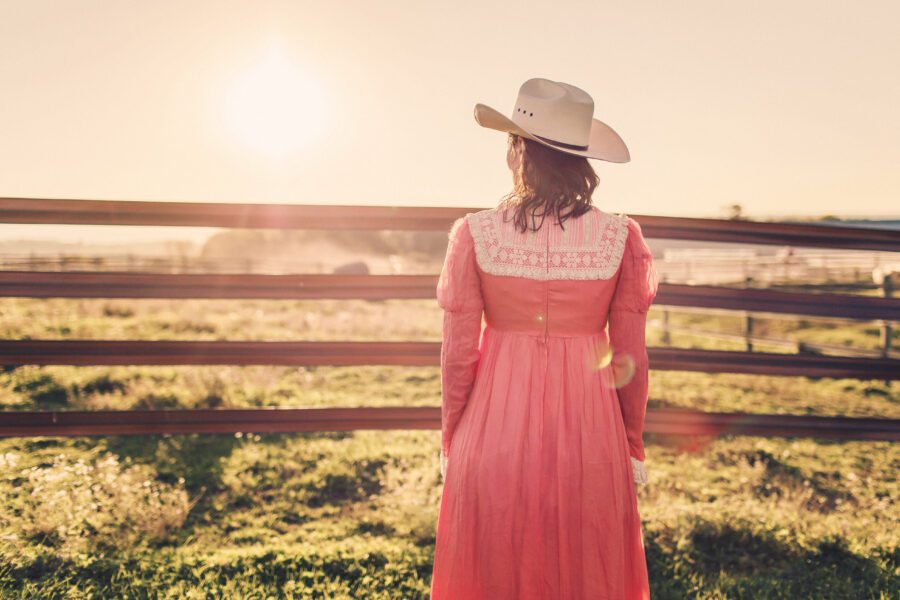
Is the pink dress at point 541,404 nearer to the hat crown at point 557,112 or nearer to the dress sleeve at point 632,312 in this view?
the dress sleeve at point 632,312

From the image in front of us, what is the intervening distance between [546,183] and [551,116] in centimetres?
25

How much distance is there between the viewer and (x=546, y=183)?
2.26m

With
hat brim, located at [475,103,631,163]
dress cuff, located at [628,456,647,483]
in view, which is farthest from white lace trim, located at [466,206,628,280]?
dress cuff, located at [628,456,647,483]

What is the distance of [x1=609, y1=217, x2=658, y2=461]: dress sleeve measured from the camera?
230 centimetres

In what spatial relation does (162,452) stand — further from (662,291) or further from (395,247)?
(395,247)

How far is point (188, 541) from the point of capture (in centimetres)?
350

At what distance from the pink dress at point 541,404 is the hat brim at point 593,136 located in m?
0.26

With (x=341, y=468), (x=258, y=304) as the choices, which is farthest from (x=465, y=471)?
(x=258, y=304)

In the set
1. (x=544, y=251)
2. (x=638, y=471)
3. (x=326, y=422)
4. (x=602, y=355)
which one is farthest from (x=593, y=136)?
(x=326, y=422)

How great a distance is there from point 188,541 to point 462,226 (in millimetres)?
2575

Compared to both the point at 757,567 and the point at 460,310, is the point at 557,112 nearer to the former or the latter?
the point at 460,310

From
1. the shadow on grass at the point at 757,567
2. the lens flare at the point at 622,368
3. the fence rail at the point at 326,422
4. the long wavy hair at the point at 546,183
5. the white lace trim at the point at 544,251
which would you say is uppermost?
the long wavy hair at the point at 546,183

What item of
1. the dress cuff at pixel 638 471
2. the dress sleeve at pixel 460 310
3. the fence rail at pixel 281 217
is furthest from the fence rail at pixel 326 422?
the dress sleeve at pixel 460 310

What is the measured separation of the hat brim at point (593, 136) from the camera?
7.34 feet
